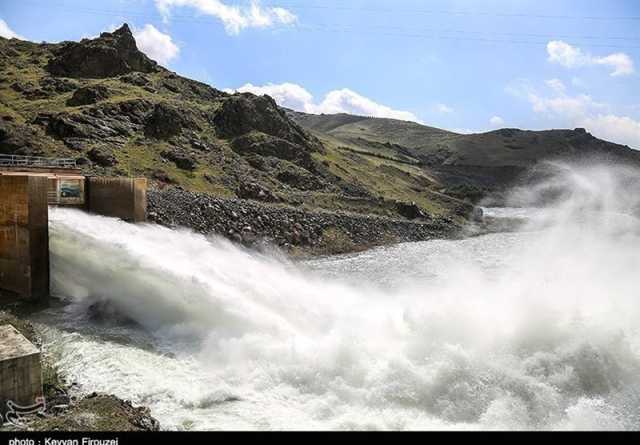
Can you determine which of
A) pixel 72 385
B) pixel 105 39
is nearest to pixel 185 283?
pixel 72 385

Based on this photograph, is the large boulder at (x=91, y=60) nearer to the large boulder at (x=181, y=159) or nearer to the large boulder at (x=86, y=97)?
the large boulder at (x=86, y=97)

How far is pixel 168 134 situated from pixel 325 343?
53.2m

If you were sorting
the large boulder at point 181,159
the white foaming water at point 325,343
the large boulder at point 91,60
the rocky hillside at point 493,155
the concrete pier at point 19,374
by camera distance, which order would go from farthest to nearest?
the rocky hillside at point 493,155, the large boulder at point 91,60, the large boulder at point 181,159, the white foaming water at point 325,343, the concrete pier at point 19,374

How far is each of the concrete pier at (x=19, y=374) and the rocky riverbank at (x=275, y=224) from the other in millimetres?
23222

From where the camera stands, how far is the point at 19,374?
12.3 m

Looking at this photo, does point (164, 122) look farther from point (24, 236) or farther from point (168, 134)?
point (24, 236)

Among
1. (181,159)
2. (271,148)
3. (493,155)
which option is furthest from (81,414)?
(493,155)

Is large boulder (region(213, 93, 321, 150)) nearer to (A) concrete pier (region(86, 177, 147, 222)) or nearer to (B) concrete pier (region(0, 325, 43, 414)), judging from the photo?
(A) concrete pier (region(86, 177, 147, 222))

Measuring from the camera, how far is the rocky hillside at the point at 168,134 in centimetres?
5256

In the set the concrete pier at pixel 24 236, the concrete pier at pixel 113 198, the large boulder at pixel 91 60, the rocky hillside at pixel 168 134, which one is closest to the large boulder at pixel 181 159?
the rocky hillside at pixel 168 134

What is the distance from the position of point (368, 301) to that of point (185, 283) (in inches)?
415

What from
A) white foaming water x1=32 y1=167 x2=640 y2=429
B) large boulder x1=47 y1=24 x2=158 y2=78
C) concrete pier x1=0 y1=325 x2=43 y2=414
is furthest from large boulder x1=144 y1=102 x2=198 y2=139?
concrete pier x1=0 y1=325 x2=43 y2=414

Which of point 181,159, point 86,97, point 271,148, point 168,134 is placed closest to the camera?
point 181,159

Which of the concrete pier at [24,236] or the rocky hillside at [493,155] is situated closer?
the concrete pier at [24,236]
